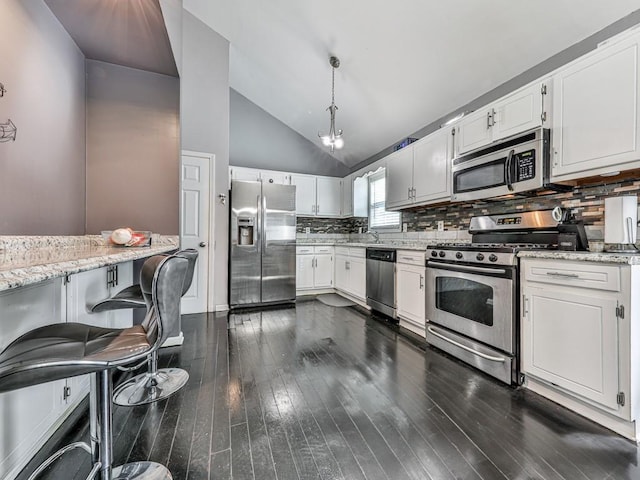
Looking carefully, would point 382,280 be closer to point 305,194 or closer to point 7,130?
point 305,194

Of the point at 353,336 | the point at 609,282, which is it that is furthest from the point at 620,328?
the point at 353,336

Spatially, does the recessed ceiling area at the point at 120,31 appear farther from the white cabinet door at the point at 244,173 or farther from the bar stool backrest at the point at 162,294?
A: the white cabinet door at the point at 244,173

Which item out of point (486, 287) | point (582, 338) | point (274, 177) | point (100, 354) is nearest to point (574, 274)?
point (582, 338)

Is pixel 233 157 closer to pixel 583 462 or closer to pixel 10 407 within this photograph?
pixel 10 407

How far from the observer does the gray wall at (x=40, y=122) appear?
1.57 m

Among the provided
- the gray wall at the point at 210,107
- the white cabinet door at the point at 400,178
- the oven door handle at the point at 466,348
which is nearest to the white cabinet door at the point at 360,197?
the white cabinet door at the point at 400,178

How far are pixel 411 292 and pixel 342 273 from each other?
1719 mm

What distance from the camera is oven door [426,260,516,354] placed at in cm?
197

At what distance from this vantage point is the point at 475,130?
265cm

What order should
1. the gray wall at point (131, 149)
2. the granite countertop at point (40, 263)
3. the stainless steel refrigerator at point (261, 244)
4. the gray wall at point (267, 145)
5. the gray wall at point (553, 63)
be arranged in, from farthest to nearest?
the gray wall at point (267, 145)
the stainless steel refrigerator at point (261, 244)
the gray wall at point (131, 149)
the gray wall at point (553, 63)
the granite countertop at point (40, 263)

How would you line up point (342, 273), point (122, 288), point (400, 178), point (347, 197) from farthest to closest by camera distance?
point (347, 197) < point (342, 273) < point (400, 178) < point (122, 288)

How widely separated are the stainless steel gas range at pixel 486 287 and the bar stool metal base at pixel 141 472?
208cm

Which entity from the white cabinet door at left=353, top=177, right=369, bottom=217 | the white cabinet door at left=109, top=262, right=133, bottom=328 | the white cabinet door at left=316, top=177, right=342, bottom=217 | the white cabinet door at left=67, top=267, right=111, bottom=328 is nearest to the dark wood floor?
the white cabinet door at left=109, top=262, right=133, bottom=328

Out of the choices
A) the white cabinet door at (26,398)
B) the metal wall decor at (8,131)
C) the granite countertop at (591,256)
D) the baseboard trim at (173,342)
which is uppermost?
the metal wall decor at (8,131)
